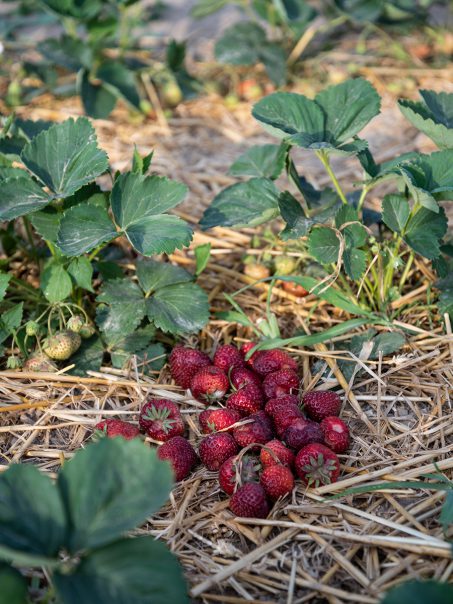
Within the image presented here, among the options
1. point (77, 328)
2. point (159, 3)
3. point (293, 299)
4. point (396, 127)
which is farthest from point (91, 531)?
point (159, 3)

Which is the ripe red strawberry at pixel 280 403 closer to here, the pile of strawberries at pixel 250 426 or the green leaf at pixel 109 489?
the pile of strawberries at pixel 250 426

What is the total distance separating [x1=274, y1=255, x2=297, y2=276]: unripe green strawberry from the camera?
7.06ft

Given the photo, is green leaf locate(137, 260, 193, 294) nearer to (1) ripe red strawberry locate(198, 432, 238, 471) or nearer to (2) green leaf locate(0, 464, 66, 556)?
(1) ripe red strawberry locate(198, 432, 238, 471)

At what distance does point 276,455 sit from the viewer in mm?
1527

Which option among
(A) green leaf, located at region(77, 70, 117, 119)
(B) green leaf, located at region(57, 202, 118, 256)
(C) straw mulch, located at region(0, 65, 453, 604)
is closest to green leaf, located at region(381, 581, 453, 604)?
(C) straw mulch, located at region(0, 65, 453, 604)

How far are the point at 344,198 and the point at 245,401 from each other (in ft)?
2.04

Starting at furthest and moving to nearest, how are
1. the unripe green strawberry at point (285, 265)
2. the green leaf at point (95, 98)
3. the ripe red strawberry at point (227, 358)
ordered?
the green leaf at point (95, 98) < the unripe green strawberry at point (285, 265) < the ripe red strawberry at point (227, 358)

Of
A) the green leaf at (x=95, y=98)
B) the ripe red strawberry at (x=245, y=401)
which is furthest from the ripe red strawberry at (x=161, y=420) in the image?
the green leaf at (x=95, y=98)

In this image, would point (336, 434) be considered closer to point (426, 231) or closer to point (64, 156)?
point (426, 231)

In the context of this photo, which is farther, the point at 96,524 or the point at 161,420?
the point at 161,420

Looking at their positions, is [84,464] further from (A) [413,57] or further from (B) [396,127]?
(A) [413,57]

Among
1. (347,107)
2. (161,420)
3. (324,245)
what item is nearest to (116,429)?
(161,420)

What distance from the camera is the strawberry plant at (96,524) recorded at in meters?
1.11

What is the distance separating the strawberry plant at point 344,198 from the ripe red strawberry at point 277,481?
49cm
